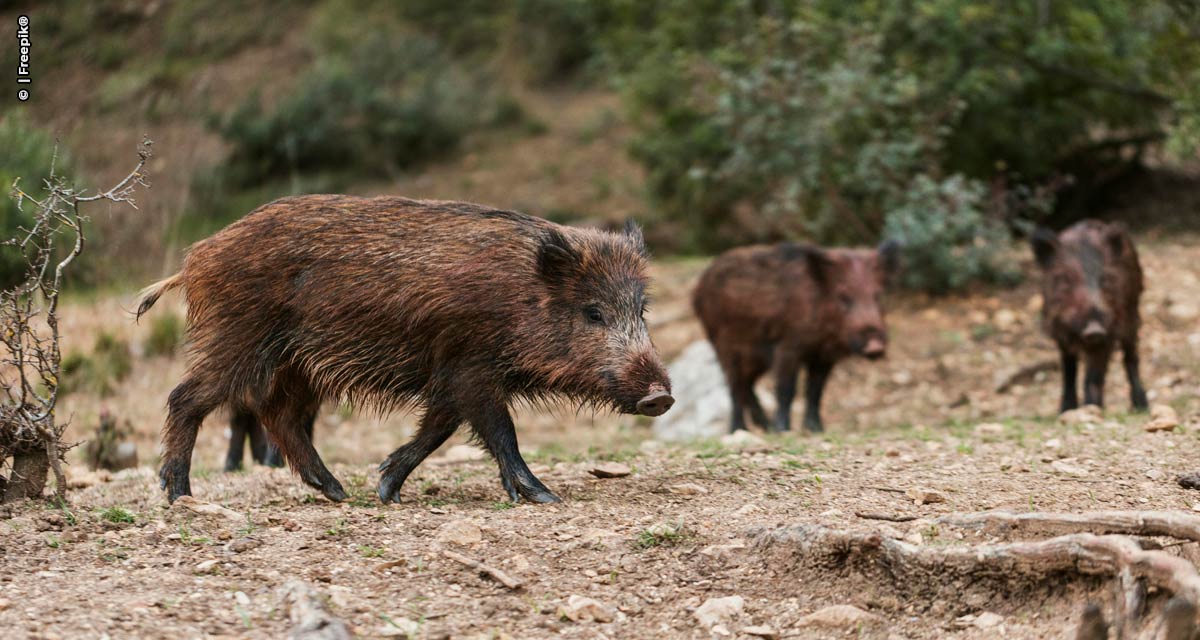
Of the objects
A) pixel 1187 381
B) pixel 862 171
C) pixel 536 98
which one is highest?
pixel 536 98

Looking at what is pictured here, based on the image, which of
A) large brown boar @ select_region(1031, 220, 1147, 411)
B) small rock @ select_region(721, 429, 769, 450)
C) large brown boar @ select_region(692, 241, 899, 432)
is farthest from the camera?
large brown boar @ select_region(692, 241, 899, 432)

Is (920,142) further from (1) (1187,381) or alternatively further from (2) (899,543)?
(2) (899,543)

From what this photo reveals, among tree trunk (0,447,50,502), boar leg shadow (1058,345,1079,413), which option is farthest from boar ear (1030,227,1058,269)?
tree trunk (0,447,50,502)

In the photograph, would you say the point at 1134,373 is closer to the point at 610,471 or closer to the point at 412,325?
the point at 610,471

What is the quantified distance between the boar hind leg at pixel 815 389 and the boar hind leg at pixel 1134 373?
7.29ft

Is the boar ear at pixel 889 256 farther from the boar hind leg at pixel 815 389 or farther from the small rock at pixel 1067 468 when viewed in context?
the small rock at pixel 1067 468

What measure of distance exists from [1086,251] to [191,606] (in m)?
7.37

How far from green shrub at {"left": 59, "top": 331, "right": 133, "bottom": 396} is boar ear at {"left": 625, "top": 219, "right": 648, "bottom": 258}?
6.40 meters

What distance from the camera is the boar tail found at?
6078mm

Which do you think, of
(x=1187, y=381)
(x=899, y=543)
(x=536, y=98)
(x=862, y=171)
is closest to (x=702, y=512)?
(x=899, y=543)

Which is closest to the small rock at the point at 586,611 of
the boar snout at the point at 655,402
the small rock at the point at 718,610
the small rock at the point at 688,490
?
the small rock at the point at 718,610

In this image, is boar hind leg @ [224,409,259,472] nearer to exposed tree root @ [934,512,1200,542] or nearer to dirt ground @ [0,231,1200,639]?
dirt ground @ [0,231,1200,639]

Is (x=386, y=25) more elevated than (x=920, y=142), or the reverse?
(x=386, y=25)

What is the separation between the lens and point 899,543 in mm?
4324
